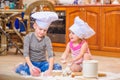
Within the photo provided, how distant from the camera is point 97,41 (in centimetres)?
570

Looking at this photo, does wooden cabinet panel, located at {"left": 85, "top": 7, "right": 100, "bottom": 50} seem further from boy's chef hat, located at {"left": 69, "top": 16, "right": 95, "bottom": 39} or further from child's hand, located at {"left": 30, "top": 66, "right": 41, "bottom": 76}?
child's hand, located at {"left": 30, "top": 66, "right": 41, "bottom": 76}

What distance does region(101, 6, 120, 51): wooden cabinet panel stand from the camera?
17.8ft

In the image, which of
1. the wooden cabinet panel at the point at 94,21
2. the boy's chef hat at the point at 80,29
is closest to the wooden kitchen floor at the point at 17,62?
the wooden cabinet panel at the point at 94,21

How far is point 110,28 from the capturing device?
5.51 m

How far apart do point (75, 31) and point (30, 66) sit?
60 centimetres

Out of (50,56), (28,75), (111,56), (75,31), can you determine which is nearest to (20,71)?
(28,75)

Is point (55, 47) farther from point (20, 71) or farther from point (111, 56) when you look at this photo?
point (20, 71)

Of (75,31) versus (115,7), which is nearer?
(75,31)

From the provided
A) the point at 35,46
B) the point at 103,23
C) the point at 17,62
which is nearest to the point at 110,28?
the point at 103,23

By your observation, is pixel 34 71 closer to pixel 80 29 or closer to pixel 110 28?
pixel 80 29

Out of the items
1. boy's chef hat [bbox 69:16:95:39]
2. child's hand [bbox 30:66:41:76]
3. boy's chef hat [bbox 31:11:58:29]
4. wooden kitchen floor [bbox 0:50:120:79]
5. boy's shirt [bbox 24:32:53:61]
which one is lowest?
wooden kitchen floor [bbox 0:50:120:79]

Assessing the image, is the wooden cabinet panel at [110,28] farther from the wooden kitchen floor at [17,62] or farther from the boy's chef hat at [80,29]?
the boy's chef hat at [80,29]

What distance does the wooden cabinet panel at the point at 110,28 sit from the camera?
542 centimetres

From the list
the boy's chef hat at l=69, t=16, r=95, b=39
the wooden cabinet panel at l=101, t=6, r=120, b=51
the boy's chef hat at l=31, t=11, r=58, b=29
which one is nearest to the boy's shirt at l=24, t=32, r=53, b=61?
the boy's chef hat at l=31, t=11, r=58, b=29
